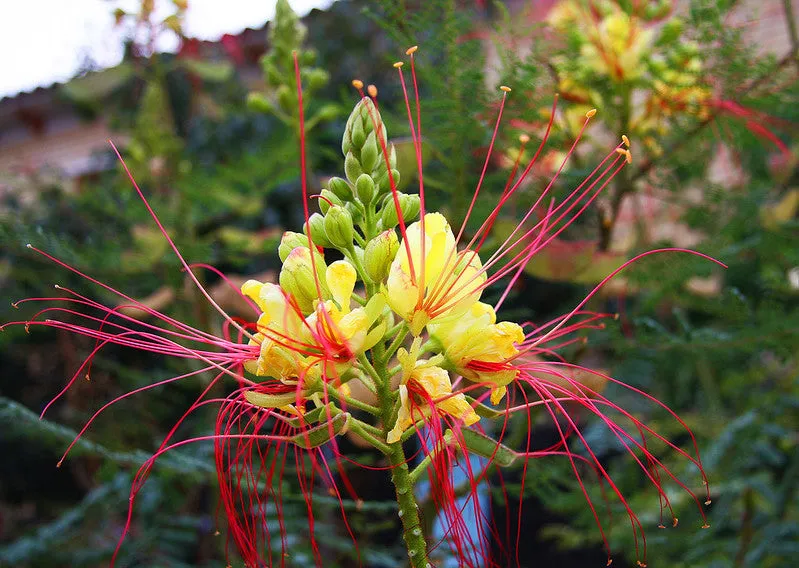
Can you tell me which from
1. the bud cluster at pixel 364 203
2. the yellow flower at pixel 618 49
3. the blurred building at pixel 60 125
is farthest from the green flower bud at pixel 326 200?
the blurred building at pixel 60 125

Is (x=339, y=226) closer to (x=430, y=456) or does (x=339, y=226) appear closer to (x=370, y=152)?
(x=370, y=152)

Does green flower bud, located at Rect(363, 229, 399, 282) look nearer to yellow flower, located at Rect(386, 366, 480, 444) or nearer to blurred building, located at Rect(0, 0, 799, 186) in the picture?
yellow flower, located at Rect(386, 366, 480, 444)

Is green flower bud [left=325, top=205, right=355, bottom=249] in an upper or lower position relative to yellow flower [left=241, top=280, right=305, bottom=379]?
upper

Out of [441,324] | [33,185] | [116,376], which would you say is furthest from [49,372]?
[441,324]

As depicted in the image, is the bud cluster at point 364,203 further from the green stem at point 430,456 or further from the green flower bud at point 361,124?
the green stem at point 430,456

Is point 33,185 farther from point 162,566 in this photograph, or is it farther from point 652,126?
point 652,126

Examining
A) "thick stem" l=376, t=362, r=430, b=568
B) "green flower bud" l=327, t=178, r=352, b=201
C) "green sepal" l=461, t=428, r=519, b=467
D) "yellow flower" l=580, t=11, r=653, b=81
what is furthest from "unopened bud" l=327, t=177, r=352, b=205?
"yellow flower" l=580, t=11, r=653, b=81
